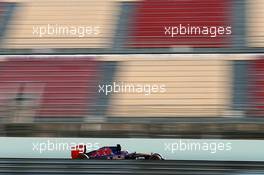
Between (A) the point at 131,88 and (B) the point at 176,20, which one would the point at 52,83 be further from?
(B) the point at 176,20

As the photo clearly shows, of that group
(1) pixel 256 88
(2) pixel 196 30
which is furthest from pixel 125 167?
(2) pixel 196 30

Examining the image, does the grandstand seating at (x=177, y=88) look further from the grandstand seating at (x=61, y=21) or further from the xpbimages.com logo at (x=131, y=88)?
the grandstand seating at (x=61, y=21)

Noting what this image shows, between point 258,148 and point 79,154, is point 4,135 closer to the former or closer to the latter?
point 79,154

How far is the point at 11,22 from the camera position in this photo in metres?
12.0

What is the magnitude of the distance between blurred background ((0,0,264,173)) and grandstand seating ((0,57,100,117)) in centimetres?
2

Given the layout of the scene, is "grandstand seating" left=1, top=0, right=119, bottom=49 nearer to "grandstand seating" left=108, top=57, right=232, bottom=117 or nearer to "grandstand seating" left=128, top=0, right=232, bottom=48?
"grandstand seating" left=128, top=0, right=232, bottom=48

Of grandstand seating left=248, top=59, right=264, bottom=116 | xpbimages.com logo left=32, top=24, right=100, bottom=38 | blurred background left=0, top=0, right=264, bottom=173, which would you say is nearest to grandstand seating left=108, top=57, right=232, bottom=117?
blurred background left=0, top=0, right=264, bottom=173

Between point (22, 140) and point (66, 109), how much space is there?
145 cm

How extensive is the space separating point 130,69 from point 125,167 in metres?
4.18

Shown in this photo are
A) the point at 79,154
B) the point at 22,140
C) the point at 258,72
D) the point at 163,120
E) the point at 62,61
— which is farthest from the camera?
the point at 62,61

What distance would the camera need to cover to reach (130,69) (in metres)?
10.3

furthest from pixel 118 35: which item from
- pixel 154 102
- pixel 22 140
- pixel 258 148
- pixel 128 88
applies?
pixel 258 148

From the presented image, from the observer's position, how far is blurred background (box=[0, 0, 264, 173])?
8.77 meters

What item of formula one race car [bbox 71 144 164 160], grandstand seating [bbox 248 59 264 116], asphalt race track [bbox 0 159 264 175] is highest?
grandstand seating [bbox 248 59 264 116]
